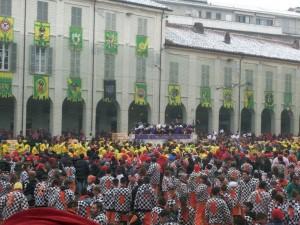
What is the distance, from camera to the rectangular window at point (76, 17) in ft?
163

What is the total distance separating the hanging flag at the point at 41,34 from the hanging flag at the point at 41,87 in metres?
2.15

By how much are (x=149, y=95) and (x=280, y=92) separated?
1556 centimetres

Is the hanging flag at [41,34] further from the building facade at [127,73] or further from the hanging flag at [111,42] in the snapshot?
the hanging flag at [111,42]

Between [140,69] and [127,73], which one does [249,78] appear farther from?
[127,73]

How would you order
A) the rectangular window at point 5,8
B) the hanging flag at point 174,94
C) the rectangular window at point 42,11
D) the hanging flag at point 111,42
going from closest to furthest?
the rectangular window at point 5,8
the rectangular window at point 42,11
the hanging flag at point 111,42
the hanging flag at point 174,94

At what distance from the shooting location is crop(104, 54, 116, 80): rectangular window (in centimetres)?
5173

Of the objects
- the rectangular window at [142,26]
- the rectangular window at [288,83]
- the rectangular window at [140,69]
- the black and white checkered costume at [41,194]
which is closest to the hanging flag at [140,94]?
the rectangular window at [140,69]

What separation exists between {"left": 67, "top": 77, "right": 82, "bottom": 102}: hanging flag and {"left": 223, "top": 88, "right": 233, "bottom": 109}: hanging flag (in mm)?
14991

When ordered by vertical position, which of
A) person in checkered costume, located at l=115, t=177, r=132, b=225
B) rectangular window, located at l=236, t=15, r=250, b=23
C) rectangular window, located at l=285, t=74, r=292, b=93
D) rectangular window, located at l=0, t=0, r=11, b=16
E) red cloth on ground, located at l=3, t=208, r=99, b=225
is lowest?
person in checkered costume, located at l=115, t=177, r=132, b=225

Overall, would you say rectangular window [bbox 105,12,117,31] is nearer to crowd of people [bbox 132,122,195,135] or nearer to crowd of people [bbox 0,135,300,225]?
crowd of people [bbox 132,122,195,135]

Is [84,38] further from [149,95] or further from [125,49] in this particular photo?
[149,95]

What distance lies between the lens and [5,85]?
4544cm

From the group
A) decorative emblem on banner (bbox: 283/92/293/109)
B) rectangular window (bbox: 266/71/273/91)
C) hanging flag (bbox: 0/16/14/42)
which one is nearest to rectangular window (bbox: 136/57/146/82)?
hanging flag (bbox: 0/16/14/42)

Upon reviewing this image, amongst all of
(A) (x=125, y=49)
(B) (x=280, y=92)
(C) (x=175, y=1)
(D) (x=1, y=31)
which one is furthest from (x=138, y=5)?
(C) (x=175, y=1)
